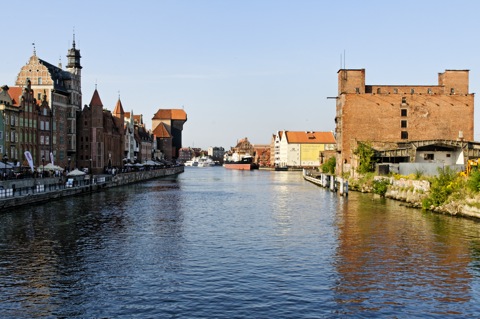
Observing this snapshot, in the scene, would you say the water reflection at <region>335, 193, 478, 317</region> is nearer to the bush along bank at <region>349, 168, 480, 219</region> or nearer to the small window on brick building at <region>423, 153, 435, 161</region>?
the bush along bank at <region>349, 168, 480, 219</region>

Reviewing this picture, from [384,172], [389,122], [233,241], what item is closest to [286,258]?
[233,241]

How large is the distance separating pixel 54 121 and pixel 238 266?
3253 inches

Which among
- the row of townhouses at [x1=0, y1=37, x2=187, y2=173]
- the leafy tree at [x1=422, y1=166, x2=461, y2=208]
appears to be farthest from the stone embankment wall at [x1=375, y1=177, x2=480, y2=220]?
the row of townhouses at [x1=0, y1=37, x2=187, y2=173]

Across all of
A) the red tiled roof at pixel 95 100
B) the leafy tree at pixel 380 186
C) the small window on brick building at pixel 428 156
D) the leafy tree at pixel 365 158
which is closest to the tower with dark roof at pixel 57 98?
the red tiled roof at pixel 95 100

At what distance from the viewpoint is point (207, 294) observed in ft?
79.9

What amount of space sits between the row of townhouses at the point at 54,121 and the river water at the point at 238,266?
39457 mm

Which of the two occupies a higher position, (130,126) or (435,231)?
(130,126)

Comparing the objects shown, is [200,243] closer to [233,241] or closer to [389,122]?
[233,241]

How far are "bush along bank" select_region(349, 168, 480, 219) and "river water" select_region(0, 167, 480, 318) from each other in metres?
2.03

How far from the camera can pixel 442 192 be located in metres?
54.3

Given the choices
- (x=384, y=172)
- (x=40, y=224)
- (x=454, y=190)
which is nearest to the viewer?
(x=40, y=224)

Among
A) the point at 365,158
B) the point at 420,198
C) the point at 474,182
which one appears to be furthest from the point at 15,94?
the point at 474,182

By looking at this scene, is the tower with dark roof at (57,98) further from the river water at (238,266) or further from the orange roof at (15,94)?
the river water at (238,266)

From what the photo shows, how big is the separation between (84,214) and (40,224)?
8.62m
